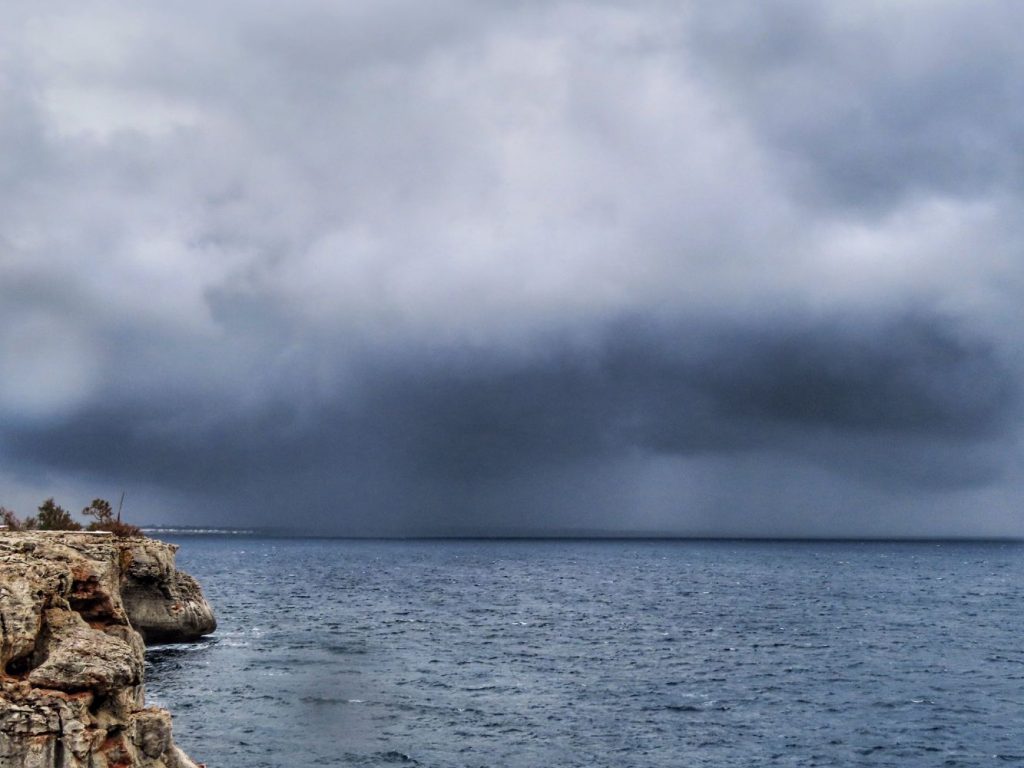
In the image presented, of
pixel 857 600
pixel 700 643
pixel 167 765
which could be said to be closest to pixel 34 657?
pixel 167 765

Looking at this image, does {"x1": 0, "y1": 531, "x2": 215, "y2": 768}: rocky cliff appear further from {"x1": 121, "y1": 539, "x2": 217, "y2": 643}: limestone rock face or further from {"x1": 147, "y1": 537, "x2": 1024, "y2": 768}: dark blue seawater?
{"x1": 121, "y1": 539, "x2": 217, "y2": 643}: limestone rock face

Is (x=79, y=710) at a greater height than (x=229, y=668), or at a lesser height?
greater

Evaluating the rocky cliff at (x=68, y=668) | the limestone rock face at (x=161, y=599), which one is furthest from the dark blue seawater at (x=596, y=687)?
the rocky cliff at (x=68, y=668)

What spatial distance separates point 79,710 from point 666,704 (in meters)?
50.1

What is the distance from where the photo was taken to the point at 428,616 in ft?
401

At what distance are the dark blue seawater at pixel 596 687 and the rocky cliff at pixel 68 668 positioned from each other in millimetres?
19646

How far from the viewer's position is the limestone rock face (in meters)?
77.1

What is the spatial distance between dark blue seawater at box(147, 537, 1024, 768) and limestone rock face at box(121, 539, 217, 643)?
2614 millimetres

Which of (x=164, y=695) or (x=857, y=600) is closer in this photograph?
(x=164, y=695)

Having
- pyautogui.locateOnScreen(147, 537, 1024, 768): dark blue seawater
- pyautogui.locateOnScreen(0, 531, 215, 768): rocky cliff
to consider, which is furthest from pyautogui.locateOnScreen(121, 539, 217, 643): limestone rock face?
pyautogui.locateOnScreen(0, 531, 215, 768): rocky cliff

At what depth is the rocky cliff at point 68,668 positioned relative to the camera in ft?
86.6

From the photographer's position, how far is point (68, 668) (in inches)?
1117

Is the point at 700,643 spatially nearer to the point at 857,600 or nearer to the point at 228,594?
the point at 857,600

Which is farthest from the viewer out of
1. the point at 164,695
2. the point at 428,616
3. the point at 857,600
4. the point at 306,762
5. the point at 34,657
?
the point at 857,600
